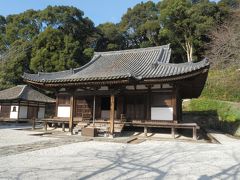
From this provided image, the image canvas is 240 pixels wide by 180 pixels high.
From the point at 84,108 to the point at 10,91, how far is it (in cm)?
1495

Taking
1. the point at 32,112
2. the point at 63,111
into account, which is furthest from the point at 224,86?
the point at 32,112

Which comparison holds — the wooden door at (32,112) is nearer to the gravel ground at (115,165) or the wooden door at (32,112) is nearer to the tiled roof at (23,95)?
the tiled roof at (23,95)

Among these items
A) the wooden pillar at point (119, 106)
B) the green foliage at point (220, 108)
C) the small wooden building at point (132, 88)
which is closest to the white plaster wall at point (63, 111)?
the small wooden building at point (132, 88)

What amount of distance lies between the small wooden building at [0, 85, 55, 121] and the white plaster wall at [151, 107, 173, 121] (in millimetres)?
16705

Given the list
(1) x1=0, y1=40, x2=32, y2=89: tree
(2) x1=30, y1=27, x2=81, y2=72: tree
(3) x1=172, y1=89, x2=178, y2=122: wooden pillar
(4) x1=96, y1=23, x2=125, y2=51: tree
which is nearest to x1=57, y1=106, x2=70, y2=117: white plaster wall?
(3) x1=172, y1=89, x2=178, y2=122: wooden pillar

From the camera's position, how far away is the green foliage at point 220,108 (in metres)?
19.5

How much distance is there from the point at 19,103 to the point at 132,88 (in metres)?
16.4

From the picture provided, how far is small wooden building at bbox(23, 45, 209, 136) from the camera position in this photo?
1283 cm

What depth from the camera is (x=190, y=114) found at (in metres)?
26.9

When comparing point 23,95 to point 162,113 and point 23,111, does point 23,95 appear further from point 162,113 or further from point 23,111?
point 162,113

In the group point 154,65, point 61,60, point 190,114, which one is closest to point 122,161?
point 154,65

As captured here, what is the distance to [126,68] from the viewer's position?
16.5 meters

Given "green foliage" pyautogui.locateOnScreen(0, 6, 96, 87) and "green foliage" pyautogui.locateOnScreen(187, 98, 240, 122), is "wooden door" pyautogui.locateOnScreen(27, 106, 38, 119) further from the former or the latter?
"green foliage" pyautogui.locateOnScreen(187, 98, 240, 122)

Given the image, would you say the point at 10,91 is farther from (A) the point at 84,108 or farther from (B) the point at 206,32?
(B) the point at 206,32
